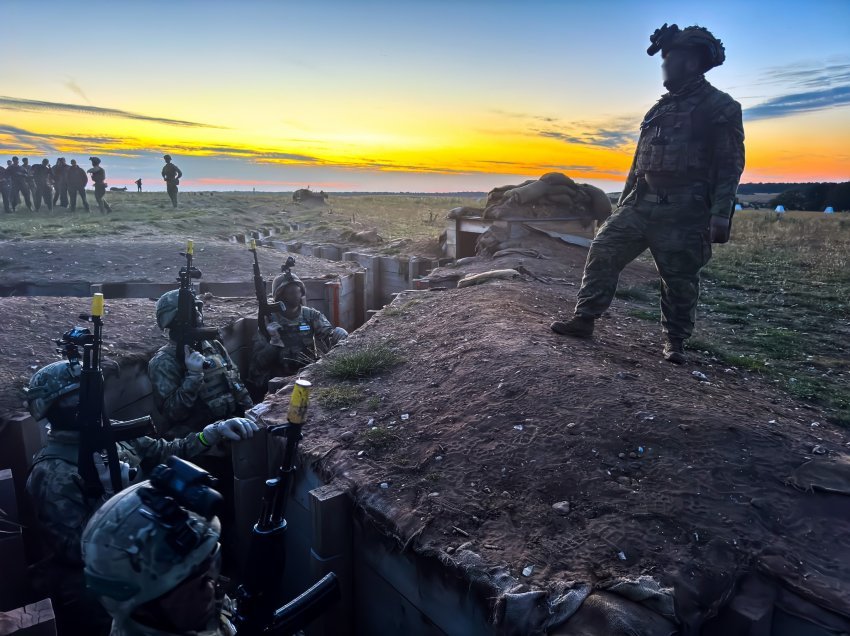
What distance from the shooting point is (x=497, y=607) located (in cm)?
223

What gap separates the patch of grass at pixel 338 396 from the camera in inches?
165

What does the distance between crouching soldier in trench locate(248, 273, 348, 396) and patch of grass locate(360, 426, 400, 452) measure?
9.51ft

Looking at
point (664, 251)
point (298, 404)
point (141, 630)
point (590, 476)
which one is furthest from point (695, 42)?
point (141, 630)

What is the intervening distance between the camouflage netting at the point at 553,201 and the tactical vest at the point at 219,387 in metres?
7.19

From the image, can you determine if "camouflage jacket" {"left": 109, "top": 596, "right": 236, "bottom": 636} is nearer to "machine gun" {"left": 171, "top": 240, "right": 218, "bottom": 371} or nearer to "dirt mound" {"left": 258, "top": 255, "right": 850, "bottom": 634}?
"dirt mound" {"left": 258, "top": 255, "right": 850, "bottom": 634}

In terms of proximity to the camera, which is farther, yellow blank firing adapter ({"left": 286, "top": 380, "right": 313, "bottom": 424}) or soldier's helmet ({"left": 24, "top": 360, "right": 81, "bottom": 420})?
soldier's helmet ({"left": 24, "top": 360, "right": 81, "bottom": 420})

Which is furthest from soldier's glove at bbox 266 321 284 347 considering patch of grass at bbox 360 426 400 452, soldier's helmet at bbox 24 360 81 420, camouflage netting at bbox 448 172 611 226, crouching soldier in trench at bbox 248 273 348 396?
camouflage netting at bbox 448 172 611 226

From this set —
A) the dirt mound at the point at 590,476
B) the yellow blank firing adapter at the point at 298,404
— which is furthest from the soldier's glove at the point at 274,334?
the yellow blank firing adapter at the point at 298,404

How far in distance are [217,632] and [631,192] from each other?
431 cm

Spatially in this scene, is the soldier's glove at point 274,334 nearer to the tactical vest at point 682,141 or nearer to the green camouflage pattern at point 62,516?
the green camouflage pattern at point 62,516

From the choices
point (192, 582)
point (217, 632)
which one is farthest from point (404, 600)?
point (192, 582)

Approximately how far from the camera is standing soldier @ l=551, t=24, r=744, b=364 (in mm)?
4207

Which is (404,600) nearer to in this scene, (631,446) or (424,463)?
(424,463)

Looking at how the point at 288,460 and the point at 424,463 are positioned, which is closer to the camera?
the point at 288,460
